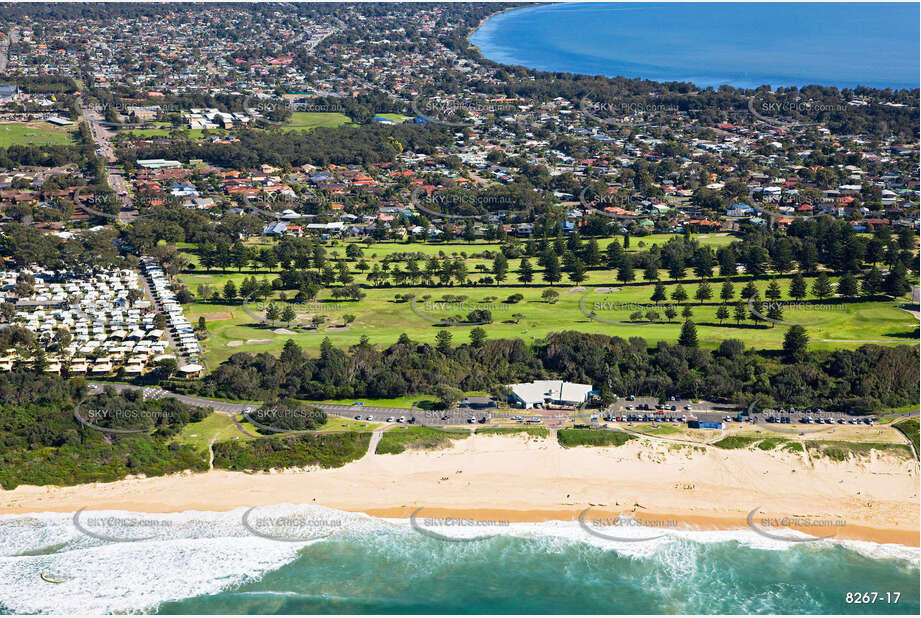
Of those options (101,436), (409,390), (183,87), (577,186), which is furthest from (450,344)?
(183,87)

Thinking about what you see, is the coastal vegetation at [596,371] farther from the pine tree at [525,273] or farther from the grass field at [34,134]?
the grass field at [34,134]

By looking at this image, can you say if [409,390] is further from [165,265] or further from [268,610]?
[165,265]

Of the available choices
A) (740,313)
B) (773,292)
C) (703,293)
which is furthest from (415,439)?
(773,292)

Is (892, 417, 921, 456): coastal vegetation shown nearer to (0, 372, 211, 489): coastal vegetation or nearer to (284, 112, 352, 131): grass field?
(0, 372, 211, 489): coastal vegetation

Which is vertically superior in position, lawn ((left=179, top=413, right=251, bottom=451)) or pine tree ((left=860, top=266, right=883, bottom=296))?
pine tree ((left=860, top=266, right=883, bottom=296))

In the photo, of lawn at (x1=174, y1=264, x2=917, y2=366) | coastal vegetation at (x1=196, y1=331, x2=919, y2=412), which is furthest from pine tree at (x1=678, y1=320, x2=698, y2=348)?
lawn at (x1=174, y1=264, x2=917, y2=366)
